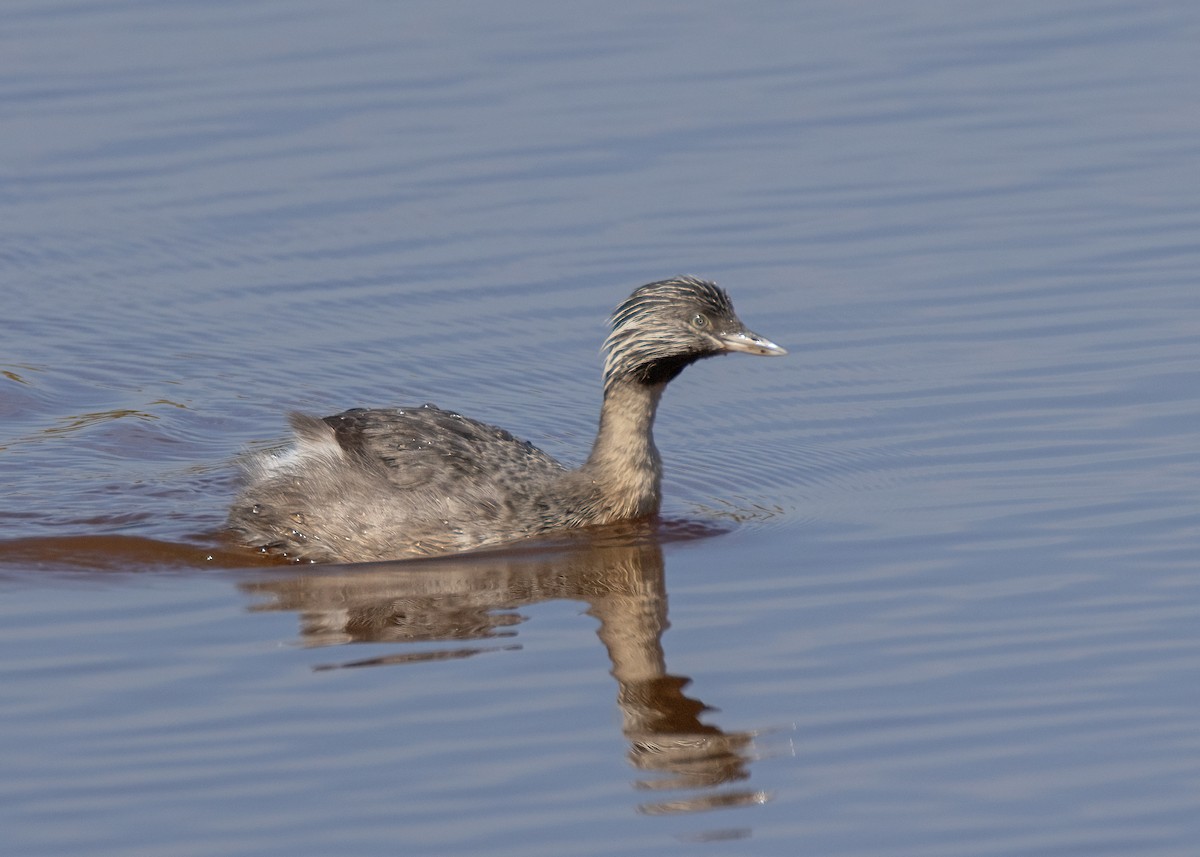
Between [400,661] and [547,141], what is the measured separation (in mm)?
9004

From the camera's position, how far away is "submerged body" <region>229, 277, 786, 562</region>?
11156 mm

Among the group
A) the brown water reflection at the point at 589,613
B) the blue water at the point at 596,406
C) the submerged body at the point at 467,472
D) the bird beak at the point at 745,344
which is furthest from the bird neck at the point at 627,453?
the bird beak at the point at 745,344

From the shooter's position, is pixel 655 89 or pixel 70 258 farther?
pixel 655 89

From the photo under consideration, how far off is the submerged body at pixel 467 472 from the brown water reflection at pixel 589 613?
0.21m

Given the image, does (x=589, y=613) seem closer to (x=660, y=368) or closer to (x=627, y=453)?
(x=627, y=453)

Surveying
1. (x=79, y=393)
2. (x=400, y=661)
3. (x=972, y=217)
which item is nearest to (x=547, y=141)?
(x=972, y=217)

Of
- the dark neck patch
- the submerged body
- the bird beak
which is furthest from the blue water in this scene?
the bird beak

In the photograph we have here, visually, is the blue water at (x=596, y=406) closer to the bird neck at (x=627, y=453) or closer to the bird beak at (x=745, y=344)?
the bird neck at (x=627, y=453)

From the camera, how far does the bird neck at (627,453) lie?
11719mm

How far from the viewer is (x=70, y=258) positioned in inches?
615

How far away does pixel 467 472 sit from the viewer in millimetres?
11367

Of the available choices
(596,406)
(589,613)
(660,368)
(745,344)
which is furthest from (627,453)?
(589,613)

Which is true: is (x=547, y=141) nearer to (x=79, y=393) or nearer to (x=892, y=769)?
(x=79, y=393)

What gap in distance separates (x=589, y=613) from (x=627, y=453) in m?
1.88
